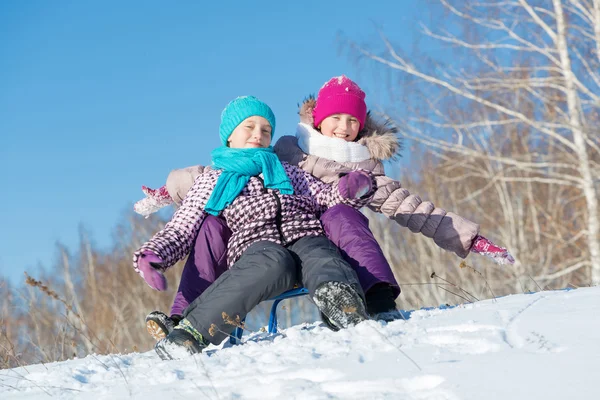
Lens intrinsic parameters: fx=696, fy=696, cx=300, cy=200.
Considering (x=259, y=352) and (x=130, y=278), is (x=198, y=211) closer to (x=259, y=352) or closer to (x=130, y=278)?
(x=259, y=352)

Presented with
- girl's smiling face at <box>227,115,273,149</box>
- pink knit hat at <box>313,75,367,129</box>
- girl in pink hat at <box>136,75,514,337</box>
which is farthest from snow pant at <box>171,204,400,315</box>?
pink knit hat at <box>313,75,367,129</box>

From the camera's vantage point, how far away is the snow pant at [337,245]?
11.5ft

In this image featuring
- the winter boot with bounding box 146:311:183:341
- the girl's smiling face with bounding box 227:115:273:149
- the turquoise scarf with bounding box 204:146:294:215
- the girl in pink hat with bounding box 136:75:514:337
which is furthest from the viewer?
the girl's smiling face with bounding box 227:115:273:149

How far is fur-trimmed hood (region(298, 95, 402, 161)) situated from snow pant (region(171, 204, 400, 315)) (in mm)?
719

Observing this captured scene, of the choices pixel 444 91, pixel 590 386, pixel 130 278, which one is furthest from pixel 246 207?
pixel 130 278

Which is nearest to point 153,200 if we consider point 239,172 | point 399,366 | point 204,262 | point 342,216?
point 239,172

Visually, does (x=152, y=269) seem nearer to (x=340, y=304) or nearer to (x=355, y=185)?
(x=340, y=304)

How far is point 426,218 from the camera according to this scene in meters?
4.20

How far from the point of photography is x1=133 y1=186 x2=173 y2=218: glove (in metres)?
4.35

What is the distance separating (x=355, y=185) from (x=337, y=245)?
34 centimetres

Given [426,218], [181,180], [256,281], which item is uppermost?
[181,180]

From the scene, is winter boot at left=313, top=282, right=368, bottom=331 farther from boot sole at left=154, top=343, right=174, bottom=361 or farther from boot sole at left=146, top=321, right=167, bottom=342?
boot sole at left=146, top=321, right=167, bottom=342

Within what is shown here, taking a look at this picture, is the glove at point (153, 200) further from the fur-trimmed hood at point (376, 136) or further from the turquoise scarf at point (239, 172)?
the fur-trimmed hood at point (376, 136)

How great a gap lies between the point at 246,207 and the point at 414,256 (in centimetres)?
A: 1265
